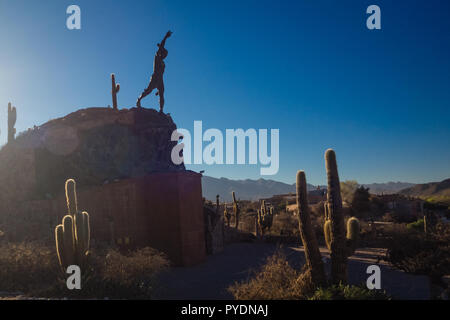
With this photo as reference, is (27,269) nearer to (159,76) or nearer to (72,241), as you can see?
(72,241)

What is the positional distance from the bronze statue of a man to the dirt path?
39.2 feet

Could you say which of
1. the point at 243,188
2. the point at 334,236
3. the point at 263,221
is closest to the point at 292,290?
the point at 334,236

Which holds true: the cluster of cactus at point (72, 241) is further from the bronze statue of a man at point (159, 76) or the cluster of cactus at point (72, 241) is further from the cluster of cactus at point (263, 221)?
the cluster of cactus at point (263, 221)

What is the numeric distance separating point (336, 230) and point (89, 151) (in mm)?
19606

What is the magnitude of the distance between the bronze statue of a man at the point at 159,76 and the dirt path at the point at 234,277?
1196 cm

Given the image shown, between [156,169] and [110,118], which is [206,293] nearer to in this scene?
[156,169]

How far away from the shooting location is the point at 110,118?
22906 millimetres

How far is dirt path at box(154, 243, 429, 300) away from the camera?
32.5 feet

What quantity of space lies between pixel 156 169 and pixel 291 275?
42.0ft

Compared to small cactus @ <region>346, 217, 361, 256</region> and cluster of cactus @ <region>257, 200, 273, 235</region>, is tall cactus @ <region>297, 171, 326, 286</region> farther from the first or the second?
cluster of cactus @ <region>257, 200, 273, 235</region>

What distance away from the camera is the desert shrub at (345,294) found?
687 centimetres

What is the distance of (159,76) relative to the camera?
21328 millimetres

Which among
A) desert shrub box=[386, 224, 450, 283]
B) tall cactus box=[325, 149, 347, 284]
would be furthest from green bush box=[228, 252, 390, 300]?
desert shrub box=[386, 224, 450, 283]
